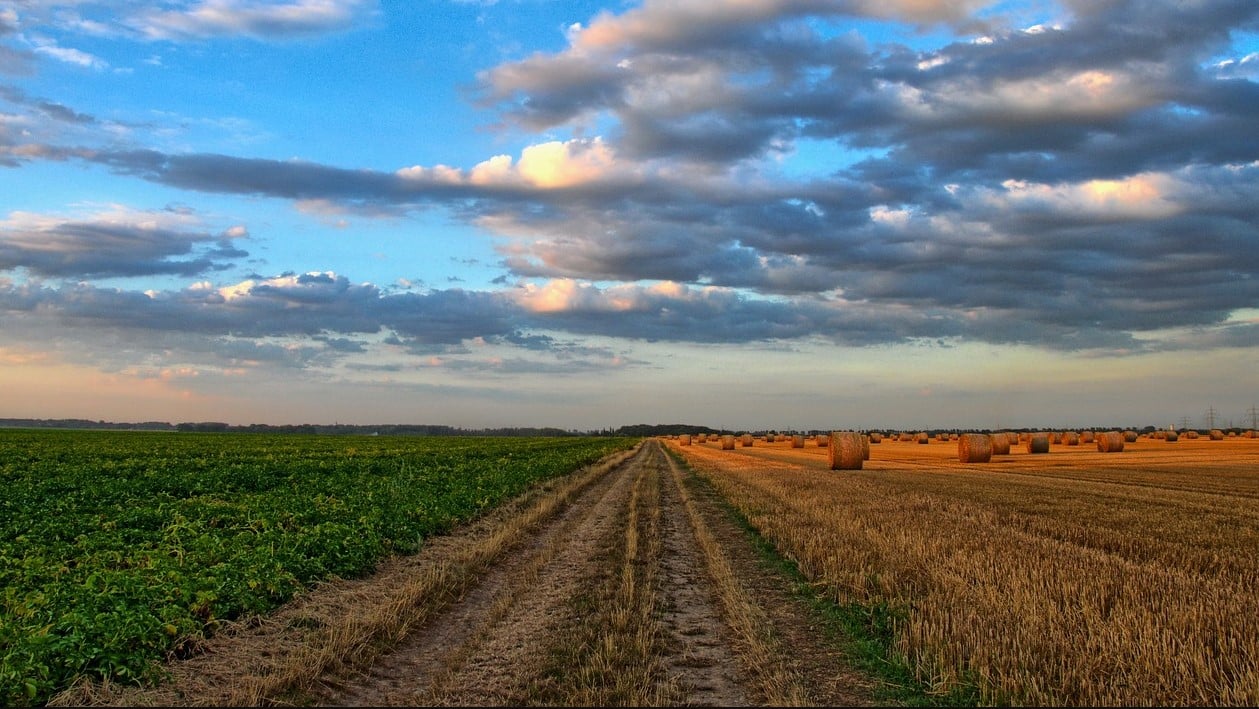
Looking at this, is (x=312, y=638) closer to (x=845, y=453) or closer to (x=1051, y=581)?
(x=1051, y=581)

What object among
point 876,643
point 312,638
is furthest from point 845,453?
point 312,638

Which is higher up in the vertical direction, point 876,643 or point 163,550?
point 163,550

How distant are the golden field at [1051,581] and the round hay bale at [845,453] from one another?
15441 mm

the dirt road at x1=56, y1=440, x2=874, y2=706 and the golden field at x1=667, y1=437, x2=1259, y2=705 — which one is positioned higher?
the golden field at x1=667, y1=437, x2=1259, y2=705

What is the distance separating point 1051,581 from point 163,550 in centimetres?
1316

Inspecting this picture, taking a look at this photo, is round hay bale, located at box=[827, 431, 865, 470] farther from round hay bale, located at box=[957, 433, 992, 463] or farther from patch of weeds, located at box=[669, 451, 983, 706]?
patch of weeds, located at box=[669, 451, 983, 706]

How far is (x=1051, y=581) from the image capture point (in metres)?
10.6

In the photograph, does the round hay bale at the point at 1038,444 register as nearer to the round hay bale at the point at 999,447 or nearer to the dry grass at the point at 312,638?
the round hay bale at the point at 999,447

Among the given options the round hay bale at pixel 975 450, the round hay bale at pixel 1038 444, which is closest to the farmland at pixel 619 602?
the round hay bale at pixel 975 450

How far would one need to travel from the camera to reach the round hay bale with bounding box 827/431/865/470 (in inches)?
1569

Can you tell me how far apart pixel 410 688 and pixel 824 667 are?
4.04 meters

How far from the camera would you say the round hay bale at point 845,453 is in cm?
3984

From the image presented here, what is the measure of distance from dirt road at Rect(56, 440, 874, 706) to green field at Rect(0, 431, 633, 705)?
1.60 feet

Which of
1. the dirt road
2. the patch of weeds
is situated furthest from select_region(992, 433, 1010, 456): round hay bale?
the patch of weeds
